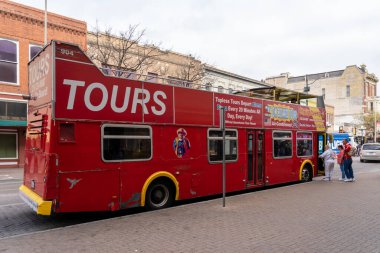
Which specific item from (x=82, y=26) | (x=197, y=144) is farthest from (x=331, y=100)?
(x=197, y=144)

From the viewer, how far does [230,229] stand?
6391 millimetres

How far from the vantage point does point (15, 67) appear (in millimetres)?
21156

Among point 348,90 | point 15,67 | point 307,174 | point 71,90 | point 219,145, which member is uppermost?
point 348,90

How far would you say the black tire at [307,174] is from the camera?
13.5 meters

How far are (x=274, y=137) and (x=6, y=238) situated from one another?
8765 millimetres

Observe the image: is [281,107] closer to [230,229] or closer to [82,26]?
[230,229]

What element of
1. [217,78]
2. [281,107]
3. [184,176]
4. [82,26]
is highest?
[82,26]

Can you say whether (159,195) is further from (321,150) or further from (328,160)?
(321,150)

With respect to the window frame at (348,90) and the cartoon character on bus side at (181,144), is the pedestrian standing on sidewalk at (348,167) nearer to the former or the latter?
the cartoon character on bus side at (181,144)

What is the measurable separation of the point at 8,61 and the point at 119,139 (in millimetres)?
17314

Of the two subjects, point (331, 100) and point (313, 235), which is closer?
point (313, 235)

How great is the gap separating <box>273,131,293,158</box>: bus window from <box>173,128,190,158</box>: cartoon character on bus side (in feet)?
14.1

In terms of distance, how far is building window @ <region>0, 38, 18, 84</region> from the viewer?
67.7 feet

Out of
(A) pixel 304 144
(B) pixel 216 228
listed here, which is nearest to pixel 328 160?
(A) pixel 304 144
